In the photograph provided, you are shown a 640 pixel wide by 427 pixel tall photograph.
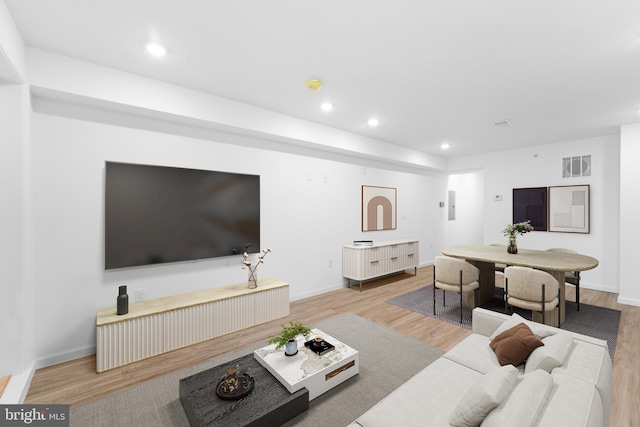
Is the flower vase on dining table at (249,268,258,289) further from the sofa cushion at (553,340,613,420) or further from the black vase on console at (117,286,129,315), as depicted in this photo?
the sofa cushion at (553,340,613,420)

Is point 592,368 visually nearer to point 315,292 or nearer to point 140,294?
point 315,292

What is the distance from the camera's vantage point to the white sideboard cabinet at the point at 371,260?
488 cm

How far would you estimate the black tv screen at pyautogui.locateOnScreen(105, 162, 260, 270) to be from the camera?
2863 millimetres

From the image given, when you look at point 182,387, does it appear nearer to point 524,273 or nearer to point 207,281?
point 207,281

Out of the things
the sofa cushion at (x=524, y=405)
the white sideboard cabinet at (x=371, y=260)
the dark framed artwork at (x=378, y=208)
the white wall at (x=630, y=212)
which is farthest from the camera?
the dark framed artwork at (x=378, y=208)

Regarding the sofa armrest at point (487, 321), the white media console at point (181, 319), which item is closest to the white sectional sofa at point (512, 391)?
the sofa armrest at point (487, 321)

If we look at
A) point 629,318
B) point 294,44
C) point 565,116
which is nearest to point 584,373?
point 294,44

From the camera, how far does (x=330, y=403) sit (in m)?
2.07

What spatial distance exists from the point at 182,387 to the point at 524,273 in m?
3.39

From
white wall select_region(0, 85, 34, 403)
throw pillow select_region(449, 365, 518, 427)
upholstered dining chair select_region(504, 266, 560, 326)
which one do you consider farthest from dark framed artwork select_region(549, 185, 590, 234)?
white wall select_region(0, 85, 34, 403)

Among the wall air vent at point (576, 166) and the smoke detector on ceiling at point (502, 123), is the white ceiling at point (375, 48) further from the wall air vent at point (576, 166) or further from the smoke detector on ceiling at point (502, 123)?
the wall air vent at point (576, 166)

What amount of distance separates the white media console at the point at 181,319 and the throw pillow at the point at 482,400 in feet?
8.27

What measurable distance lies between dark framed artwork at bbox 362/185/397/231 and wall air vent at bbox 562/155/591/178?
3121mm

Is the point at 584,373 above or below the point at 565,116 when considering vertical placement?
below
